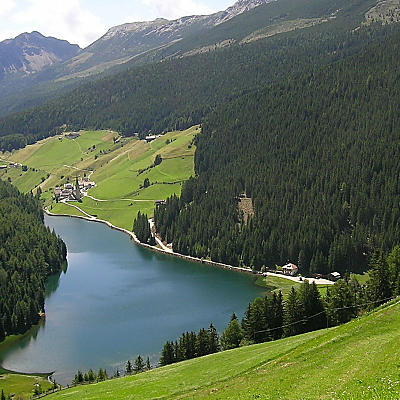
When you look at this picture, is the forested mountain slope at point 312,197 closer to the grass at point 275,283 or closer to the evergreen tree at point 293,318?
the grass at point 275,283

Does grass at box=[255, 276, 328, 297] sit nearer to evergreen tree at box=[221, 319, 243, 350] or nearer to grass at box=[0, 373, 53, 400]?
evergreen tree at box=[221, 319, 243, 350]

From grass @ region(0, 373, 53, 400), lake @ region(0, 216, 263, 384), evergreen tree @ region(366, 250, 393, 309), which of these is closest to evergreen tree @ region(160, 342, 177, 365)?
lake @ region(0, 216, 263, 384)

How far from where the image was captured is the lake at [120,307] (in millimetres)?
89125

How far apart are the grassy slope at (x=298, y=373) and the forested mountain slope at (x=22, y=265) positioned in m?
46.1

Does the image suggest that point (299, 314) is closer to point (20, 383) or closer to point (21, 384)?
point (21, 384)

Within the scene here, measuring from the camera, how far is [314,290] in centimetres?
7425

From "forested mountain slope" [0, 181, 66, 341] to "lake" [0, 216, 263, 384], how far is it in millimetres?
2807

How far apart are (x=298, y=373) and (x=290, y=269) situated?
94275 mm

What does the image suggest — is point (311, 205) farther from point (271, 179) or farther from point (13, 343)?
point (13, 343)

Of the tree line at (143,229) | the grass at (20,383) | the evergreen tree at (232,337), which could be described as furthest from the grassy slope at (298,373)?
the tree line at (143,229)

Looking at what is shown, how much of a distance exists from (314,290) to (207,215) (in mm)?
96949

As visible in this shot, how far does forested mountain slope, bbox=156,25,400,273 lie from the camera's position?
5468 inches

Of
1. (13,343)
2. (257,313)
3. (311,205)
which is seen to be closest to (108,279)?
(13,343)

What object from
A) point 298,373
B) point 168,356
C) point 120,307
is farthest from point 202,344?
point 120,307
